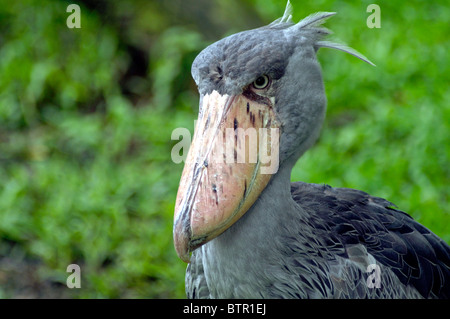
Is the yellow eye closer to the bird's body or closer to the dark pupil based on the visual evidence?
the dark pupil

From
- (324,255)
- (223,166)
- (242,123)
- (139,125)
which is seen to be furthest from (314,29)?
(139,125)

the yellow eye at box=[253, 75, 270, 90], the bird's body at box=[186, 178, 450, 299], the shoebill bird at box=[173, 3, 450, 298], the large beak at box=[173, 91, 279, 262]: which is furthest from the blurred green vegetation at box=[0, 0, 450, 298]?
the yellow eye at box=[253, 75, 270, 90]

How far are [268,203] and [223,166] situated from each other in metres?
0.29

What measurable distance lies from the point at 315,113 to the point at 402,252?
2.57ft

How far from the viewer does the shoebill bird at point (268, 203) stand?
2242mm

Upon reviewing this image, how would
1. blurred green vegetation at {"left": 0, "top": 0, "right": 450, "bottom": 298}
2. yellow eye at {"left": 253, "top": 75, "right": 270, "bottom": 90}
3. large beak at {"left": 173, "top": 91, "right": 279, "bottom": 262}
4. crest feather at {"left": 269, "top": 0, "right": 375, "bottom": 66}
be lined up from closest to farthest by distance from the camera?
large beak at {"left": 173, "top": 91, "right": 279, "bottom": 262} < yellow eye at {"left": 253, "top": 75, "right": 270, "bottom": 90} < crest feather at {"left": 269, "top": 0, "right": 375, "bottom": 66} < blurred green vegetation at {"left": 0, "top": 0, "right": 450, "bottom": 298}

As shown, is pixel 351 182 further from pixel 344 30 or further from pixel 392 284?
pixel 344 30

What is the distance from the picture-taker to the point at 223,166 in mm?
2242

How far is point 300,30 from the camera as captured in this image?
99.3 inches

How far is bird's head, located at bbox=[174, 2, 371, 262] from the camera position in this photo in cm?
221

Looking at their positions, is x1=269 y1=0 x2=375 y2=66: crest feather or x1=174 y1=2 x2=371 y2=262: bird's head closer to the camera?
x1=174 y1=2 x2=371 y2=262: bird's head

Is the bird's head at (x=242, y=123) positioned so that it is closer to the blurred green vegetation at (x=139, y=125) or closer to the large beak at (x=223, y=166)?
the large beak at (x=223, y=166)

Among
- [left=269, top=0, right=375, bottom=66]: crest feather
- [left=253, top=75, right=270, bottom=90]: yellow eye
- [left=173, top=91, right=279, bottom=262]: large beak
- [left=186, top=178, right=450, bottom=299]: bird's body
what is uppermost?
[left=269, top=0, right=375, bottom=66]: crest feather
